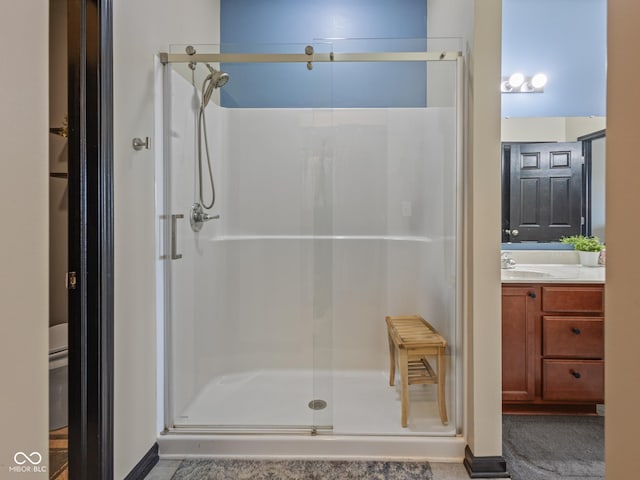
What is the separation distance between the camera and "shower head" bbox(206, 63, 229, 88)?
2.10 meters

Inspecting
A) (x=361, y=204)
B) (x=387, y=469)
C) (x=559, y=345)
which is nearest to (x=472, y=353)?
(x=387, y=469)

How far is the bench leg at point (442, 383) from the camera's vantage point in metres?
1.82

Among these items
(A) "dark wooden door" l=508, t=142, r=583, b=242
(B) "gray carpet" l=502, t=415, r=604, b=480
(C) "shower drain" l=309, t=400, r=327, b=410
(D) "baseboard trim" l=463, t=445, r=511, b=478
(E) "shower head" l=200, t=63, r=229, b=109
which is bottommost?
(B) "gray carpet" l=502, t=415, r=604, b=480

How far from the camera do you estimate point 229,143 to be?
2531 millimetres

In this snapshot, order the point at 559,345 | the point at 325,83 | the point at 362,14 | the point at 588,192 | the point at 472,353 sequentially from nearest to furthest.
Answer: the point at 472,353
the point at 559,345
the point at 325,83
the point at 588,192
the point at 362,14

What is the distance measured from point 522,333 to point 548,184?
3.72 feet

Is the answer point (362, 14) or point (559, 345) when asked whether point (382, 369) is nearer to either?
point (559, 345)

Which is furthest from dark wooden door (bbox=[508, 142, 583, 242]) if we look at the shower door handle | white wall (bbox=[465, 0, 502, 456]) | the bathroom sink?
the shower door handle

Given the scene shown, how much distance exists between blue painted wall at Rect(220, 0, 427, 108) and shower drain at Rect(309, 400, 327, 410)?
185 centimetres

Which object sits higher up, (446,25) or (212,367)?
(446,25)

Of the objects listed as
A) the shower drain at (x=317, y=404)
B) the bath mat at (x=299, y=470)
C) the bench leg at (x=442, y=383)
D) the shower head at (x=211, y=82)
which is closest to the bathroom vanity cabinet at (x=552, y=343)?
the bench leg at (x=442, y=383)

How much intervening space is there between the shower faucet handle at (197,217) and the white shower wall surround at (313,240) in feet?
0.26

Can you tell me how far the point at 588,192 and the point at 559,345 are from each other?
114 centimetres

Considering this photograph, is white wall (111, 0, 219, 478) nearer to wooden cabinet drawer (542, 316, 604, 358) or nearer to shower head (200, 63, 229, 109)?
shower head (200, 63, 229, 109)
